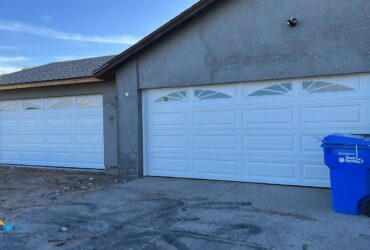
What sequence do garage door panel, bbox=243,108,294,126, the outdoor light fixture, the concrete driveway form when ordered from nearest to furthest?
the concrete driveway → the outdoor light fixture → garage door panel, bbox=243,108,294,126

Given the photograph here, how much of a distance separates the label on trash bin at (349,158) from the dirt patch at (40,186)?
5.42m

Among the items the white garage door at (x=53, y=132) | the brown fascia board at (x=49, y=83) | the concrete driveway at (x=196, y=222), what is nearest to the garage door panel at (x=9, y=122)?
the white garage door at (x=53, y=132)

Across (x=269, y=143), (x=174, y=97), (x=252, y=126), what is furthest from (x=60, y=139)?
(x=269, y=143)

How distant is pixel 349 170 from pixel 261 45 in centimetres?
361

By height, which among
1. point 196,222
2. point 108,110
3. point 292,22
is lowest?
point 196,222

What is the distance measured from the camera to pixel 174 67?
31.8ft

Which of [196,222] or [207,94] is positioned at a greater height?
[207,94]

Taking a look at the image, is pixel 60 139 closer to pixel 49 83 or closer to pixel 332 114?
pixel 49 83

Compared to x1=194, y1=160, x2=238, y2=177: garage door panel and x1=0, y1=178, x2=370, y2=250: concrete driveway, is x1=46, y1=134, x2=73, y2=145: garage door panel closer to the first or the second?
x1=0, y1=178, x2=370, y2=250: concrete driveway

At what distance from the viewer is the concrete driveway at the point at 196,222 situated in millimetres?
5250

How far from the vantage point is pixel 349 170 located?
6.17 metres

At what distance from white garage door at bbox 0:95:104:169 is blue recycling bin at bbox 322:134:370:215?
7166 mm

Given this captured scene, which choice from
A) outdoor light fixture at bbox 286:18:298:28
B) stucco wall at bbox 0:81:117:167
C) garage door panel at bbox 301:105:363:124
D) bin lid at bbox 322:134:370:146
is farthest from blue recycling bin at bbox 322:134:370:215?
stucco wall at bbox 0:81:117:167

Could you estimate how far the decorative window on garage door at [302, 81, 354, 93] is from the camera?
26.2ft
